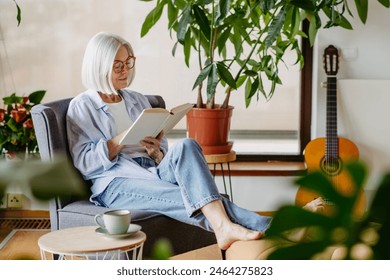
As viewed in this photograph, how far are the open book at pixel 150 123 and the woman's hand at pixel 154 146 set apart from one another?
3 cm

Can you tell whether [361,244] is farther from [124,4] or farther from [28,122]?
[124,4]

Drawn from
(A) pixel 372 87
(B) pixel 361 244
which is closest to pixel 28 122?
(A) pixel 372 87

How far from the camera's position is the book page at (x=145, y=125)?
1.97 metres

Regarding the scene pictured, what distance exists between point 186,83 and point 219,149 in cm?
60

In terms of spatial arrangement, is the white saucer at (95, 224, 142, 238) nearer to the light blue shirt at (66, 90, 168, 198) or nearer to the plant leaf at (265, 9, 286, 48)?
the light blue shirt at (66, 90, 168, 198)

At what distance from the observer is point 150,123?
2037 millimetres

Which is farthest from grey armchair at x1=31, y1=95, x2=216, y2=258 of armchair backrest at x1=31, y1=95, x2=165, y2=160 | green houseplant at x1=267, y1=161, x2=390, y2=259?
green houseplant at x1=267, y1=161, x2=390, y2=259

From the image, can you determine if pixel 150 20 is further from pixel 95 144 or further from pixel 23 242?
pixel 23 242

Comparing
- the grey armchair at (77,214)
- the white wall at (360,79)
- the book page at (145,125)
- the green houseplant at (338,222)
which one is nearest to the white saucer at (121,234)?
the grey armchair at (77,214)

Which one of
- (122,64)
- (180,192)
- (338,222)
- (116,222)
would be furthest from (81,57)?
(338,222)

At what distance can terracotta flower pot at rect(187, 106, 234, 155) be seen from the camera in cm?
258

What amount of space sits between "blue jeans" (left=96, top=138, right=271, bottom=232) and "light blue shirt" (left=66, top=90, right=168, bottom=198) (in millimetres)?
28

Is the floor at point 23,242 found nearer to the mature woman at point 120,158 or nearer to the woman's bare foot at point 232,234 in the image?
the mature woman at point 120,158

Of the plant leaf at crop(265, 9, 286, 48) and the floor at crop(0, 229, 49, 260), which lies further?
the floor at crop(0, 229, 49, 260)
